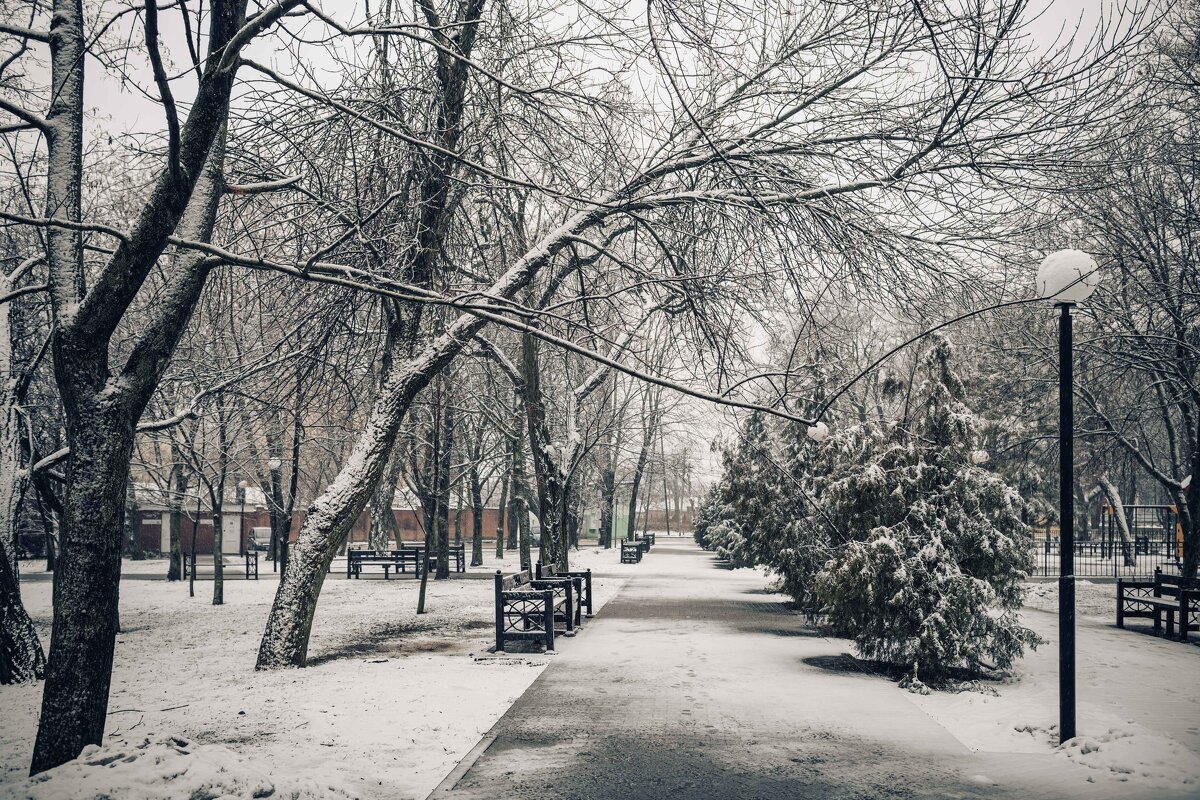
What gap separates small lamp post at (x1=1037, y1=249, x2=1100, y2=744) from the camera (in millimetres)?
7367

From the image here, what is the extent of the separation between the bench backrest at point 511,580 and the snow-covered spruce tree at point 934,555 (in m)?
4.38

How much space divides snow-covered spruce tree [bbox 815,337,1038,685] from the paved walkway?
72 cm

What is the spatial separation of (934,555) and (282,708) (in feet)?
22.8

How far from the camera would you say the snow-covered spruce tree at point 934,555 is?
390 inches

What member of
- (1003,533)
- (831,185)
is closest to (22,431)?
(831,185)

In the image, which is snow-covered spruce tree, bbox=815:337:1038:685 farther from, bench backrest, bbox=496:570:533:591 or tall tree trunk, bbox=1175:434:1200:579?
tall tree trunk, bbox=1175:434:1200:579

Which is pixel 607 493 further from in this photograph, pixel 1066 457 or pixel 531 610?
pixel 1066 457

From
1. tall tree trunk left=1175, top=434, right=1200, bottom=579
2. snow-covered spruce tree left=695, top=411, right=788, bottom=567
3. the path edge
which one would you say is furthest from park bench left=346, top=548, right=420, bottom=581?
tall tree trunk left=1175, top=434, right=1200, bottom=579

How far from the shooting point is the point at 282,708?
8844mm

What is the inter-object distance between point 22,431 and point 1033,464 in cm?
3563

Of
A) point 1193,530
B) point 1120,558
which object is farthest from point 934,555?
point 1120,558

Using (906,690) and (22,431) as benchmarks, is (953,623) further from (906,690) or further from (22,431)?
(22,431)

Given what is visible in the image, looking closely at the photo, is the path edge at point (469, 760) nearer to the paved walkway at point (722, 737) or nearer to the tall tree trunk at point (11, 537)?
the paved walkway at point (722, 737)

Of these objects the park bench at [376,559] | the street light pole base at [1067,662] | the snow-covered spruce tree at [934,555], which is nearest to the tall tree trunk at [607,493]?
the park bench at [376,559]
